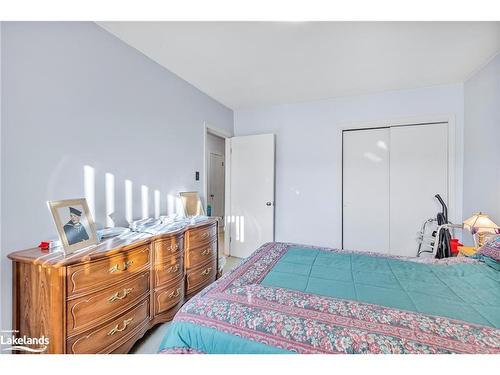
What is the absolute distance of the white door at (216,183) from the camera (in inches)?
226

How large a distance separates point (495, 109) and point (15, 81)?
3.67 m

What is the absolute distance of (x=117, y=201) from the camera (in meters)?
1.84

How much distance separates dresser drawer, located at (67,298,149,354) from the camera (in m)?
1.20

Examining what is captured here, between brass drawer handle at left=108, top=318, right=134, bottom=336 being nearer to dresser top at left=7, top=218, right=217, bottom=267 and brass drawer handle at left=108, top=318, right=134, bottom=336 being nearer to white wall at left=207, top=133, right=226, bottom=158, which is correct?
dresser top at left=7, top=218, right=217, bottom=267

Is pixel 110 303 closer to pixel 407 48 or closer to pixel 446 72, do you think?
pixel 407 48

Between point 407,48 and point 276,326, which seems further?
point 407,48

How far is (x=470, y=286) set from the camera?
123 cm

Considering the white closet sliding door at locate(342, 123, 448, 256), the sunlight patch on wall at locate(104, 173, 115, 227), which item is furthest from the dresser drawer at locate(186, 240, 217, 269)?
the white closet sliding door at locate(342, 123, 448, 256)

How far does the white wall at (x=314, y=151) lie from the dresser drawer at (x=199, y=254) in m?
1.38

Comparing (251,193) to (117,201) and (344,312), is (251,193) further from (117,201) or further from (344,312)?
(344,312)

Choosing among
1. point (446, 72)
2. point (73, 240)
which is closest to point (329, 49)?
point (446, 72)

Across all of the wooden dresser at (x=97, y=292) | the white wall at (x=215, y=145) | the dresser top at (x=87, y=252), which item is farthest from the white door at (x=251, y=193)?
the white wall at (x=215, y=145)

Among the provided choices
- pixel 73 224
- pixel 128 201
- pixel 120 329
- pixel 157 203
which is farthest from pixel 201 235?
pixel 73 224

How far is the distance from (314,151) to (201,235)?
2072 mm
